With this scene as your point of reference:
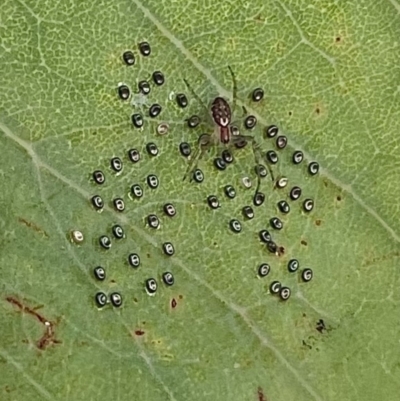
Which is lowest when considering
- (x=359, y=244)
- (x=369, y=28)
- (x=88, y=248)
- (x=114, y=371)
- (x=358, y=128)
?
(x=114, y=371)

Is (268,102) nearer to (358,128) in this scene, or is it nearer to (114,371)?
(358,128)

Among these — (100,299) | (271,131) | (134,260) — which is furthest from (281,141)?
(100,299)

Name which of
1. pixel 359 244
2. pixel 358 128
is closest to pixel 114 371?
pixel 359 244

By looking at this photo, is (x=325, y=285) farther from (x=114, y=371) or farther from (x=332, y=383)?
(x=114, y=371)

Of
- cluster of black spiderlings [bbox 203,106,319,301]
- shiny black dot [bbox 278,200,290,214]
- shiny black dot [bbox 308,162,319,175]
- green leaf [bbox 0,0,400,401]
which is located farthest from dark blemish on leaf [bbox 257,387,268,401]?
shiny black dot [bbox 308,162,319,175]

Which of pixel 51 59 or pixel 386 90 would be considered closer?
pixel 51 59

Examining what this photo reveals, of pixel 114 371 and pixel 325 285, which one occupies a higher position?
pixel 325 285

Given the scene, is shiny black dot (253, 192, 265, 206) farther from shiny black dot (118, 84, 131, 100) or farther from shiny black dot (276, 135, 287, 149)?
shiny black dot (118, 84, 131, 100)
